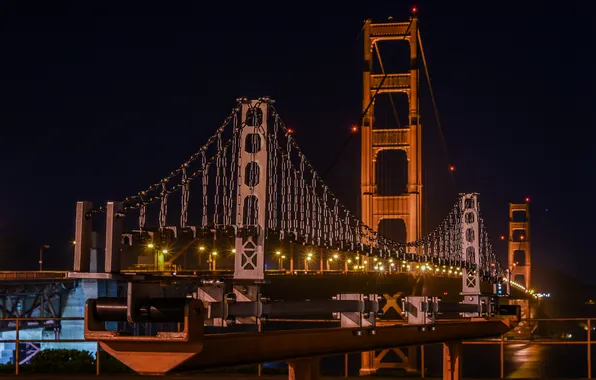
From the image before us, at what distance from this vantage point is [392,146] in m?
48.2

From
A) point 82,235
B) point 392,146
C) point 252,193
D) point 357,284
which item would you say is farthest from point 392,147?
point 82,235

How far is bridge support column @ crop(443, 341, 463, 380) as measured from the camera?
10.6m

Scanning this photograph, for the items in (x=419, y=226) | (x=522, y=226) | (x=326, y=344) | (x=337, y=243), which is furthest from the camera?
(x=522, y=226)

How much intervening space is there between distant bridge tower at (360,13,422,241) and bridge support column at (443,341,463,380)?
34372 millimetres

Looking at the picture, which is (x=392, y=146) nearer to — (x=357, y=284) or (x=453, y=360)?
(x=357, y=284)

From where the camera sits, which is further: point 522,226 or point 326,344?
point 522,226

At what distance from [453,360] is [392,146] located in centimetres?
3782

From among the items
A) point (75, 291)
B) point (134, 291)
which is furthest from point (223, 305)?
point (75, 291)

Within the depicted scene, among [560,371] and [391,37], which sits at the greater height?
[391,37]

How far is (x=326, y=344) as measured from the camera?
7.62m

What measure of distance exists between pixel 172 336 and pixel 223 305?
862mm

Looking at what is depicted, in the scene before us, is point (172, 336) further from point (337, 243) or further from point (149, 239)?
point (337, 243)

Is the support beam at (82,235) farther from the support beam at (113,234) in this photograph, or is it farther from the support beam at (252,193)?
the support beam at (252,193)

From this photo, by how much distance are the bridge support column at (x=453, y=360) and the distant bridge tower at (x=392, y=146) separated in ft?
113
